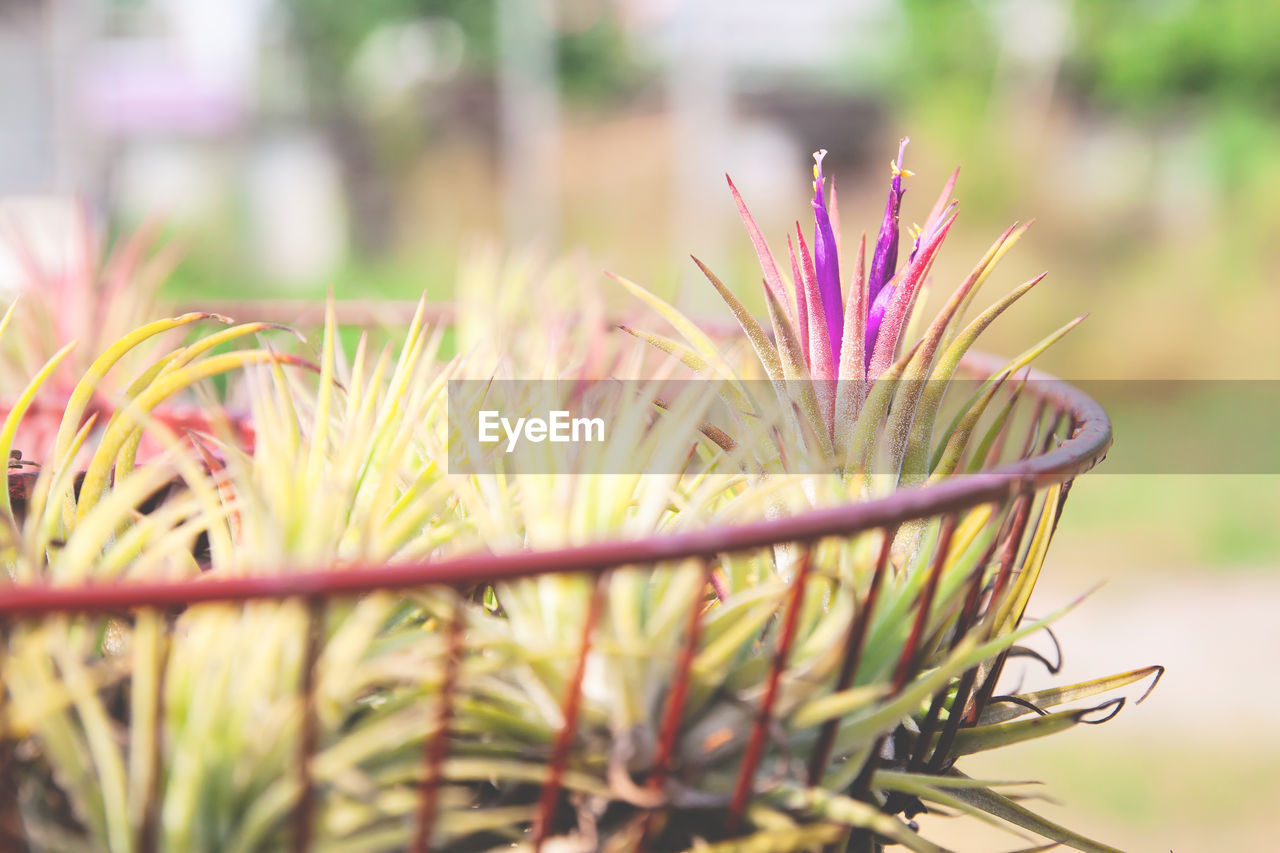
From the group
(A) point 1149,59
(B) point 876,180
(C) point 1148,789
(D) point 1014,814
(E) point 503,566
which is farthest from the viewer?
(A) point 1149,59

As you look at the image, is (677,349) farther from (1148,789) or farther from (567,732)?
(1148,789)

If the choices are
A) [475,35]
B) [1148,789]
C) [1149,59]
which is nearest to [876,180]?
[1149,59]

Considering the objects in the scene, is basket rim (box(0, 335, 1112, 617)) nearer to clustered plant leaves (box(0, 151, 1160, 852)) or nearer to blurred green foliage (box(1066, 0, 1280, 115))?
clustered plant leaves (box(0, 151, 1160, 852))

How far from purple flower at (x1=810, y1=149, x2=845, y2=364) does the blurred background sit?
31cm

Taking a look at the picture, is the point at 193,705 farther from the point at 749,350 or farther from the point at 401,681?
the point at 749,350

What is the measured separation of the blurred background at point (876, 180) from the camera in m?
2.58

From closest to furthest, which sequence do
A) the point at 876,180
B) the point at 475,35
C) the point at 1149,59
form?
the point at 876,180 → the point at 1149,59 → the point at 475,35

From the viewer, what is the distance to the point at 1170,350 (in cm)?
414

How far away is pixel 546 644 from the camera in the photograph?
0.43 metres

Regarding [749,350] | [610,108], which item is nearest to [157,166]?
[610,108]

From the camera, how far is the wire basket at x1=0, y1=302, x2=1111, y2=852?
0.34 meters

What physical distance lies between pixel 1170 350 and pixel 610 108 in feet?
27.9

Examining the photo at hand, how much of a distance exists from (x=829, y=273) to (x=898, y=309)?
4 cm

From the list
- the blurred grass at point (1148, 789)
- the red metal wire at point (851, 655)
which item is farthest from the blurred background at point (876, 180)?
the red metal wire at point (851, 655)
